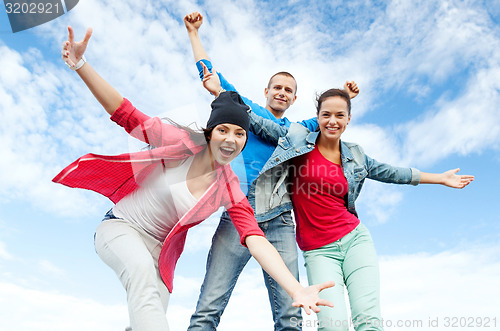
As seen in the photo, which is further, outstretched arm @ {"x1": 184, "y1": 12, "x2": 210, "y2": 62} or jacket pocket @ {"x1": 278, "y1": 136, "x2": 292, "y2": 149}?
outstretched arm @ {"x1": 184, "y1": 12, "x2": 210, "y2": 62}

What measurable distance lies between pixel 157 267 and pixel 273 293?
126 centimetres


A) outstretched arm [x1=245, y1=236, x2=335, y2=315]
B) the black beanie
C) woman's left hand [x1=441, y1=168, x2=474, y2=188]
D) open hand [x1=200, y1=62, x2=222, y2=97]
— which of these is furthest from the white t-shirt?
woman's left hand [x1=441, y1=168, x2=474, y2=188]

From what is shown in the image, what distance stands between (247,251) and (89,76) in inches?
82.6

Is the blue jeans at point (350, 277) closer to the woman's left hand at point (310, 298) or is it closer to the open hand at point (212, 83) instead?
the woman's left hand at point (310, 298)

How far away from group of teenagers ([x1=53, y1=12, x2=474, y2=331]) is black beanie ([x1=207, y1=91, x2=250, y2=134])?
11 millimetres

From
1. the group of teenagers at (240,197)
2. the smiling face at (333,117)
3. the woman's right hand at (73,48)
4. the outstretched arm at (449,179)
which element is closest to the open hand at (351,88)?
the group of teenagers at (240,197)

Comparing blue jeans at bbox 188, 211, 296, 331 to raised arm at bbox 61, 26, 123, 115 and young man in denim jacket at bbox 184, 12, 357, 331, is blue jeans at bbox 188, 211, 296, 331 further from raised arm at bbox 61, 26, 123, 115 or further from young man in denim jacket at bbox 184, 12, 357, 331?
raised arm at bbox 61, 26, 123, 115

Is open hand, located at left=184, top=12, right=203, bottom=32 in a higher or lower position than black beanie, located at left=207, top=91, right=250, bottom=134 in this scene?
higher

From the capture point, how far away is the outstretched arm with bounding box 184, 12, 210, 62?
4.63 m

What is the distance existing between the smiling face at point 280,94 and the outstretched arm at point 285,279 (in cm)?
204

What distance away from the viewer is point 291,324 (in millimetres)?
3836

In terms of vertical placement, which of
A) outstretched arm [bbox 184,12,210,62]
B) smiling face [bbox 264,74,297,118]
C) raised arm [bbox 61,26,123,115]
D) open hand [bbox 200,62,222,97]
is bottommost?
raised arm [bbox 61,26,123,115]

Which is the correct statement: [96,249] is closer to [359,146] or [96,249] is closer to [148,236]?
[148,236]

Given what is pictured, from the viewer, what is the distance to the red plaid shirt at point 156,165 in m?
3.22
